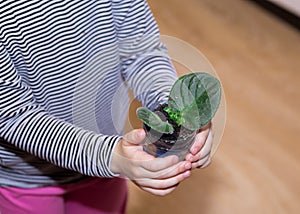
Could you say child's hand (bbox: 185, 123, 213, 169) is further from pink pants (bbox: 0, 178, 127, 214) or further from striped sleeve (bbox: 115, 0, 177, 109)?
pink pants (bbox: 0, 178, 127, 214)

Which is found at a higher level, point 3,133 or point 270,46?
point 3,133

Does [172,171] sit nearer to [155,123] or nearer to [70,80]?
[155,123]

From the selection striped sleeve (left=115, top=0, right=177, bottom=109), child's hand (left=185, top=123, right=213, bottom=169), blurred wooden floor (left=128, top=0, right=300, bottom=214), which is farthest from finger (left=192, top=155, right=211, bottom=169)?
blurred wooden floor (left=128, top=0, right=300, bottom=214)

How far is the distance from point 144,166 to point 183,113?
0.25ft

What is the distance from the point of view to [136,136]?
1.86 ft

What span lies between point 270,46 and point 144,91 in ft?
3.46

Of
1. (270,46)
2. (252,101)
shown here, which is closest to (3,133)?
(252,101)

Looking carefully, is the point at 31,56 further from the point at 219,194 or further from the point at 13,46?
the point at 219,194

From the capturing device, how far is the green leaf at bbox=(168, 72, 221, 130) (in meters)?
0.56

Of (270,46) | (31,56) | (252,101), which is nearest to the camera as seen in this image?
(31,56)

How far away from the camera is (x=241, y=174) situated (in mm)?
1289

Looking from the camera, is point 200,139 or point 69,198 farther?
point 69,198

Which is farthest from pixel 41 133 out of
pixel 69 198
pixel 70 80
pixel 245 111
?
pixel 245 111

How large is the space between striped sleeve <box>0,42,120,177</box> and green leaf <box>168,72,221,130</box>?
0.34ft
